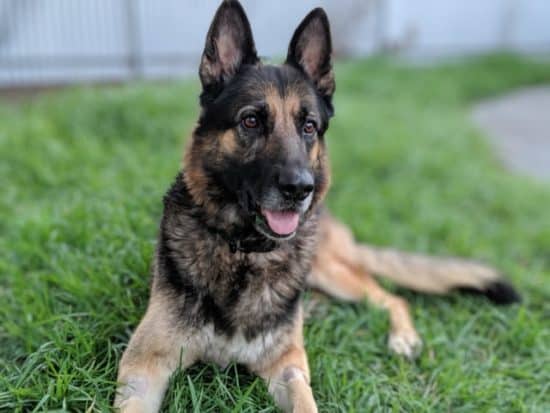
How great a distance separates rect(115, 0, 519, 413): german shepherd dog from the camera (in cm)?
234

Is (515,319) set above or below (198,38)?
below

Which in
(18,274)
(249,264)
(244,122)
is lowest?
(18,274)

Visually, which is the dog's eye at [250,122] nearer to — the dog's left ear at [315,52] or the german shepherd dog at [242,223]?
the german shepherd dog at [242,223]

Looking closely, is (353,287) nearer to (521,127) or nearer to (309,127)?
(309,127)

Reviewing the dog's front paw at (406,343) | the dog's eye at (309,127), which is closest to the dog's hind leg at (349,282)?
the dog's front paw at (406,343)

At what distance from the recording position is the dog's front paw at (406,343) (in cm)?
312

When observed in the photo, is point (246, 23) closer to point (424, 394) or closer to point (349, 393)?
point (349, 393)

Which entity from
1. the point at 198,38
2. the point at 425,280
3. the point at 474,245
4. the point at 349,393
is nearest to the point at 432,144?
the point at 474,245

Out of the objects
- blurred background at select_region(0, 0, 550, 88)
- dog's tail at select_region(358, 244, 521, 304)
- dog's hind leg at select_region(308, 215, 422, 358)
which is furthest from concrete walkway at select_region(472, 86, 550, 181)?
dog's hind leg at select_region(308, 215, 422, 358)

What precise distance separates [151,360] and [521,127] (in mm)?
8826

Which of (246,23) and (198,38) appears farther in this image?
(198,38)

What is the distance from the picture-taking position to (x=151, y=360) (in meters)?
2.35

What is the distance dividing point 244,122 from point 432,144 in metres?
5.32

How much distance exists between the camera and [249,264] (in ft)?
8.39
